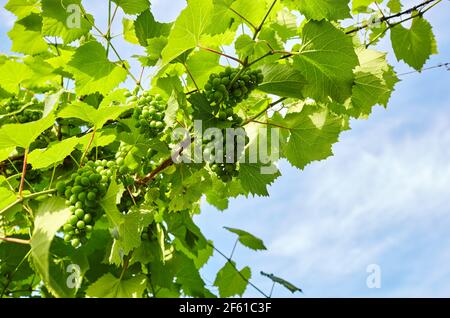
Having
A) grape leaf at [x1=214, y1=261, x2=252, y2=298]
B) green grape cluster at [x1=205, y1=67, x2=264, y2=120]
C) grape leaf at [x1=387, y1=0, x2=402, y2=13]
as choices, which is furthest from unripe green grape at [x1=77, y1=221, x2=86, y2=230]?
grape leaf at [x1=387, y1=0, x2=402, y2=13]

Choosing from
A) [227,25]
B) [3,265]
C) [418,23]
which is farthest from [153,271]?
[418,23]

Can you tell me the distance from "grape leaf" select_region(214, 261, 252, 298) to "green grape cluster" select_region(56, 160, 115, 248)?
1.73 meters

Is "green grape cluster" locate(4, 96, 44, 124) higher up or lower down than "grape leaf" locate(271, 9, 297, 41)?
lower down

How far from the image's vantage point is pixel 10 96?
2697 millimetres

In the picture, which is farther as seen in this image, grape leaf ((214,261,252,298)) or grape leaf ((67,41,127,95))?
grape leaf ((214,261,252,298))

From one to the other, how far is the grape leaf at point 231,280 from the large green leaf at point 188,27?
77.6 inches

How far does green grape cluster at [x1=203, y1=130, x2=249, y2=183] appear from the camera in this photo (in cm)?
191

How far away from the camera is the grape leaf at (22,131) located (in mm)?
1716

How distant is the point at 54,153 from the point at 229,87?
2.39ft

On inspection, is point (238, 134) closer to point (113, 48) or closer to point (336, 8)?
point (336, 8)

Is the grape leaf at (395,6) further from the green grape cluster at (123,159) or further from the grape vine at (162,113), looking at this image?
the green grape cluster at (123,159)

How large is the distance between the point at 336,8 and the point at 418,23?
952 mm
